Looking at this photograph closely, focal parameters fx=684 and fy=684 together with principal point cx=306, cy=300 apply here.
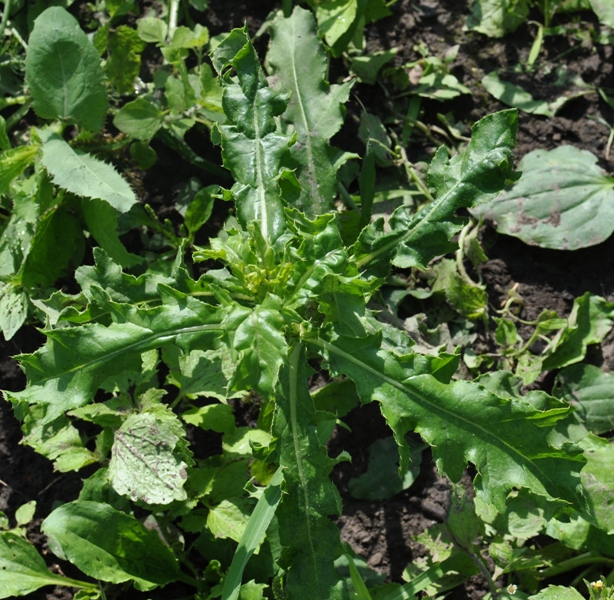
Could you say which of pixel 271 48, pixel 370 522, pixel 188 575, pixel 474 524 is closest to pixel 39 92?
pixel 271 48

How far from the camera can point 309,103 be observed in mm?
3010

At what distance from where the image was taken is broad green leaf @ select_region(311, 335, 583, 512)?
2141mm

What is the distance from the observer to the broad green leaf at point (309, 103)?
2.94 m

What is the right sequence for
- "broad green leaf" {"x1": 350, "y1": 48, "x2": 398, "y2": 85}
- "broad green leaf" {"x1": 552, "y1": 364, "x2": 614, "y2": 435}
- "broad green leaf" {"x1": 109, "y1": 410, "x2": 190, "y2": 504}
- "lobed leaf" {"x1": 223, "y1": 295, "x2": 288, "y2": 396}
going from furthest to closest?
"broad green leaf" {"x1": 350, "y1": 48, "x2": 398, "y2": 85}
"broad green leaf" {"x1": 552, "y1": 364, "x2": 614, "y2": 435}
"broad green leaf" {"x1": 109, "y1": 410, "x2": 190, "y2": 504}
"lobed leaf" {"x1": 223, "y1": 295, "x2": 288, "y2": 396}

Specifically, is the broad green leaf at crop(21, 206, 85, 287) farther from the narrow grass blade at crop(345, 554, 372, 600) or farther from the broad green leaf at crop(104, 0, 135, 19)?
the narrow grass blade at crop(345, 554, 372, 600)

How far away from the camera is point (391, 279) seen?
326 centimetres

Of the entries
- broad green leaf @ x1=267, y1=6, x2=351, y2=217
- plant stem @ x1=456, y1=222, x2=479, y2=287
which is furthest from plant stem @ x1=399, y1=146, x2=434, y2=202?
broad green leaf @ x1=267, y1=6, x2=351, y2=217

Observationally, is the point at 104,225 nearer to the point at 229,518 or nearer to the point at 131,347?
the point at 131,347

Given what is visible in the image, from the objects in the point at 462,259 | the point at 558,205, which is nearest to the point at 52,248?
the point at 462,259

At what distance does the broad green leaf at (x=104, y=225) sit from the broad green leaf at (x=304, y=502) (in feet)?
3.67

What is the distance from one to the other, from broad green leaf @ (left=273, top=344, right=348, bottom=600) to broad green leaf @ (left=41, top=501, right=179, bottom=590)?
0.63 metres

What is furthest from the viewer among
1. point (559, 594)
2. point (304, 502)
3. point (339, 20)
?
point (339, 20)

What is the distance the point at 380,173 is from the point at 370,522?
66.9 inches

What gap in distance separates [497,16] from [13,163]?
8.34 ft
